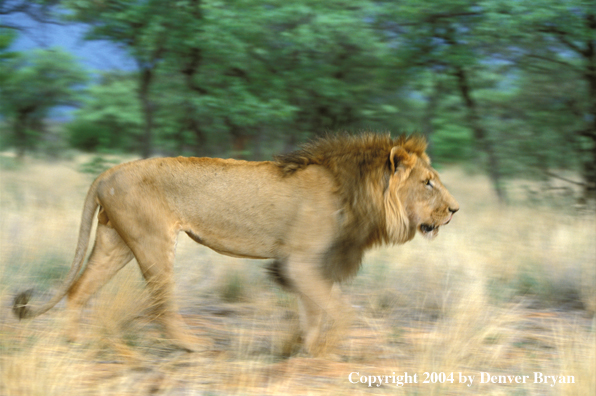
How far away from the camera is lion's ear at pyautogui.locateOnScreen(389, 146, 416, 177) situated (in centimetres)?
430

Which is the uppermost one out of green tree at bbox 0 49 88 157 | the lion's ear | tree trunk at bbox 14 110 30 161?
the lion's ear

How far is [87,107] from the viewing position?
1223cm

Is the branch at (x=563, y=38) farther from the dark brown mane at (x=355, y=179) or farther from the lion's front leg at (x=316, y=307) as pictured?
the lion's front leg at (x=316, y=307)

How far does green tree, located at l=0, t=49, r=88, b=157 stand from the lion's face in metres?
8.02

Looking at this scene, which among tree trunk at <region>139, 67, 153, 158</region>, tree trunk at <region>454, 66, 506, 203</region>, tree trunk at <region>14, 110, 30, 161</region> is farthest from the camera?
tree trunk at <region>14, 110, 30, 161</region>

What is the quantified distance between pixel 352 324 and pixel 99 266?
80.6 inches

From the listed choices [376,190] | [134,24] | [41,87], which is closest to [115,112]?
[134,24]

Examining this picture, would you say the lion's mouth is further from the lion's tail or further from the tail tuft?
the tail tuft

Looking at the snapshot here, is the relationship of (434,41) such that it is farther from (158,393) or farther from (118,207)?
(158,393)

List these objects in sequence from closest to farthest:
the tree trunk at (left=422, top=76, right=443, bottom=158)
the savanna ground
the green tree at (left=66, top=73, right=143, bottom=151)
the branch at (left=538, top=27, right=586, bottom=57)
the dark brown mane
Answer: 1. the savanna ground
2. the dark brown mane
3. the branch at (left=538, top=27, right=586, bottom=57)
4. the tree trunk at (left=422, top=76, right=443, bottom=158)
5. the green tree at (left=66, top=73, right=143, bottom=151)

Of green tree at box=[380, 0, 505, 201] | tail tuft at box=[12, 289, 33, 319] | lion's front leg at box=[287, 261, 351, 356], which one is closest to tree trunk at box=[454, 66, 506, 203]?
green tree at box=[380, 0, 505, 201]

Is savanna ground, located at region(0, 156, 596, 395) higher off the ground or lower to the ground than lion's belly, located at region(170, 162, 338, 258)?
lower

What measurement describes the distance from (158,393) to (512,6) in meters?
6.39

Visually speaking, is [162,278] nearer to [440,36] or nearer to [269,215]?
[269,215]
